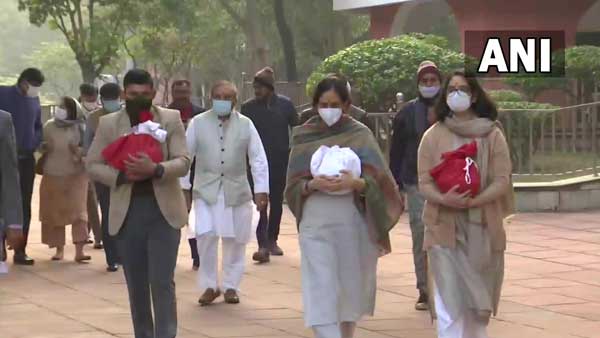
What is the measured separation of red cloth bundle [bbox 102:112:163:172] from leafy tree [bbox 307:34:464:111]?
470 inches

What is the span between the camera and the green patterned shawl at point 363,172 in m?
8.28

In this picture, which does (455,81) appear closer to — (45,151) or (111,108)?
(111,108)

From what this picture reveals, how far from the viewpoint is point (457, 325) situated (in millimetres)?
7898

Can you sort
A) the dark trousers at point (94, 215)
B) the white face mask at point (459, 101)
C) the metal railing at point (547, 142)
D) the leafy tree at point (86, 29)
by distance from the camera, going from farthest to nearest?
1. the leafy tree at point (86, 29)
2. the metal railing at point (547, 142)
3. the dark trousers at point (94, 215)
4. the white face mask at point (459, 101)

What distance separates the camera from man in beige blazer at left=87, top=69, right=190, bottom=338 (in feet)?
26.1

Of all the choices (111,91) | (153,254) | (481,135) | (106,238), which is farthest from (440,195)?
(106,238)

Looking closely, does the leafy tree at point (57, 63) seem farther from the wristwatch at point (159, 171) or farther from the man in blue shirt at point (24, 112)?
the wristwatch at point (159, 171)

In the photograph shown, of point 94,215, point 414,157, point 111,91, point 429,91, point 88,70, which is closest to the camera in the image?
point 429,91

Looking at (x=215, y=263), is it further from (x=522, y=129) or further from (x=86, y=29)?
(x=86, y=29)

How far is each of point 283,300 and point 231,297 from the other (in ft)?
1.37

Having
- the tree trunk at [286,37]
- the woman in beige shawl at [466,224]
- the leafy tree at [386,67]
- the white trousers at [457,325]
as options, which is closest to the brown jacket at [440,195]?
the woman in beige shawl at [466,224]

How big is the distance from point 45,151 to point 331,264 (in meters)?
6.30

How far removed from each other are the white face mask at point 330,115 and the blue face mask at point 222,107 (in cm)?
300

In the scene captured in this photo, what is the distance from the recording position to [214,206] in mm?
11070
